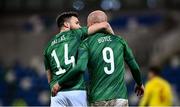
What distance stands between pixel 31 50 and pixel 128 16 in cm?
370

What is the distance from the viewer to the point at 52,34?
69.6ft

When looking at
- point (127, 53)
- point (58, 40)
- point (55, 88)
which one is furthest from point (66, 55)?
point (127, 53)

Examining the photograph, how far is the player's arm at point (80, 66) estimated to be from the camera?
6500 mm

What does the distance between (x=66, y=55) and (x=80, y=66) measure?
31cm

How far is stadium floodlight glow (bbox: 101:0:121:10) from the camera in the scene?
840 inches

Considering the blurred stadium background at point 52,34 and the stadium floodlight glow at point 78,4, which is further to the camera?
the stadium floodlight glow at point 78,4

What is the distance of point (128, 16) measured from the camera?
20.7 meters

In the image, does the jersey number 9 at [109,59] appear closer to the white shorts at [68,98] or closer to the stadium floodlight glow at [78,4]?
the white shorts at [68,98]

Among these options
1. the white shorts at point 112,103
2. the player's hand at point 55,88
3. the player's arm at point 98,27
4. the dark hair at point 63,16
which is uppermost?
the dark hair at point 63,16

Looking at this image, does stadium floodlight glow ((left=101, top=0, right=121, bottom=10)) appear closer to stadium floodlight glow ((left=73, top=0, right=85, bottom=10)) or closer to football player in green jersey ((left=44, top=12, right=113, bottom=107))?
stadium floodlight glow ((left=73, top=0, right=85, bottom=10))

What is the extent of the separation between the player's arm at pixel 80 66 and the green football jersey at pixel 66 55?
0.23 feet

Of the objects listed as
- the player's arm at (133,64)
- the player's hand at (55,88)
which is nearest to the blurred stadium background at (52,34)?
the player's arm at (133,64)

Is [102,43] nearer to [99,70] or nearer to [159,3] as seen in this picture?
[99,70]

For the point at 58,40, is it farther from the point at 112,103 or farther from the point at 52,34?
the point at 52,34
